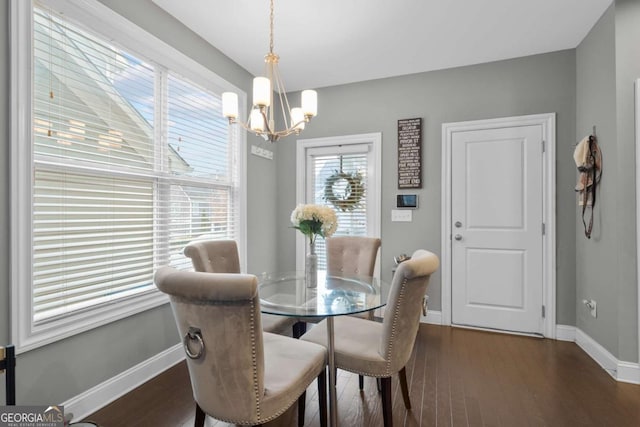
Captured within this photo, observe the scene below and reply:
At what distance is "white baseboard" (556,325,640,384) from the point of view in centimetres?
219

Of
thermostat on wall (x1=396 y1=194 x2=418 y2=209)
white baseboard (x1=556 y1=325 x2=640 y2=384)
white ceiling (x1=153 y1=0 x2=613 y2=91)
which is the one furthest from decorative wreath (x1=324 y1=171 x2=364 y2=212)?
white baseboard (x1=556 y1=325 x2=640 y2=384)

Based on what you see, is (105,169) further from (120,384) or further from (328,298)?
(328,298)

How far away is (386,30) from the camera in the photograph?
260 centimetres

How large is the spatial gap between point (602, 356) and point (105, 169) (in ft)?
12.4

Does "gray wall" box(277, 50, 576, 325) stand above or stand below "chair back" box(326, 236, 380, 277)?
above

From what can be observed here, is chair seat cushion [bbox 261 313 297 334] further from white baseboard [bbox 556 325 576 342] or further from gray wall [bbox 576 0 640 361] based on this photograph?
white baseboard [bbox 556 325 576 342]

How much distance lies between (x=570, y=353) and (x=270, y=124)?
3032 millimetres

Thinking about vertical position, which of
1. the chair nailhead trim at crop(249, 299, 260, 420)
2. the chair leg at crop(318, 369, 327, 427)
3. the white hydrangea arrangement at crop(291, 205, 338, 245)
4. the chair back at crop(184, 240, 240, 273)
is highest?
the white hydrangea arrangement at crop(291, 205, 338, 245)

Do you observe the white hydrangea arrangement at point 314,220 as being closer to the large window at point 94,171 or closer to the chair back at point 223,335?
the chair back at point 223,335

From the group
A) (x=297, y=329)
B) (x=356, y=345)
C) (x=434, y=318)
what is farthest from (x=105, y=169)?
(x=434, y=318)

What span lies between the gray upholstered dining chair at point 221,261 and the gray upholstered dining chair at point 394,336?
0.53 m

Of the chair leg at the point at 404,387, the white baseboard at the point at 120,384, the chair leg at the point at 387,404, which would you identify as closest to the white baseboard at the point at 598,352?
the chair leg at the point at 404,387

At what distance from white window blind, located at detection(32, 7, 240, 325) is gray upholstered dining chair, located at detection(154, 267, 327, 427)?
0.96 metres

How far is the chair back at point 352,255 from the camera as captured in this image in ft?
8.36
